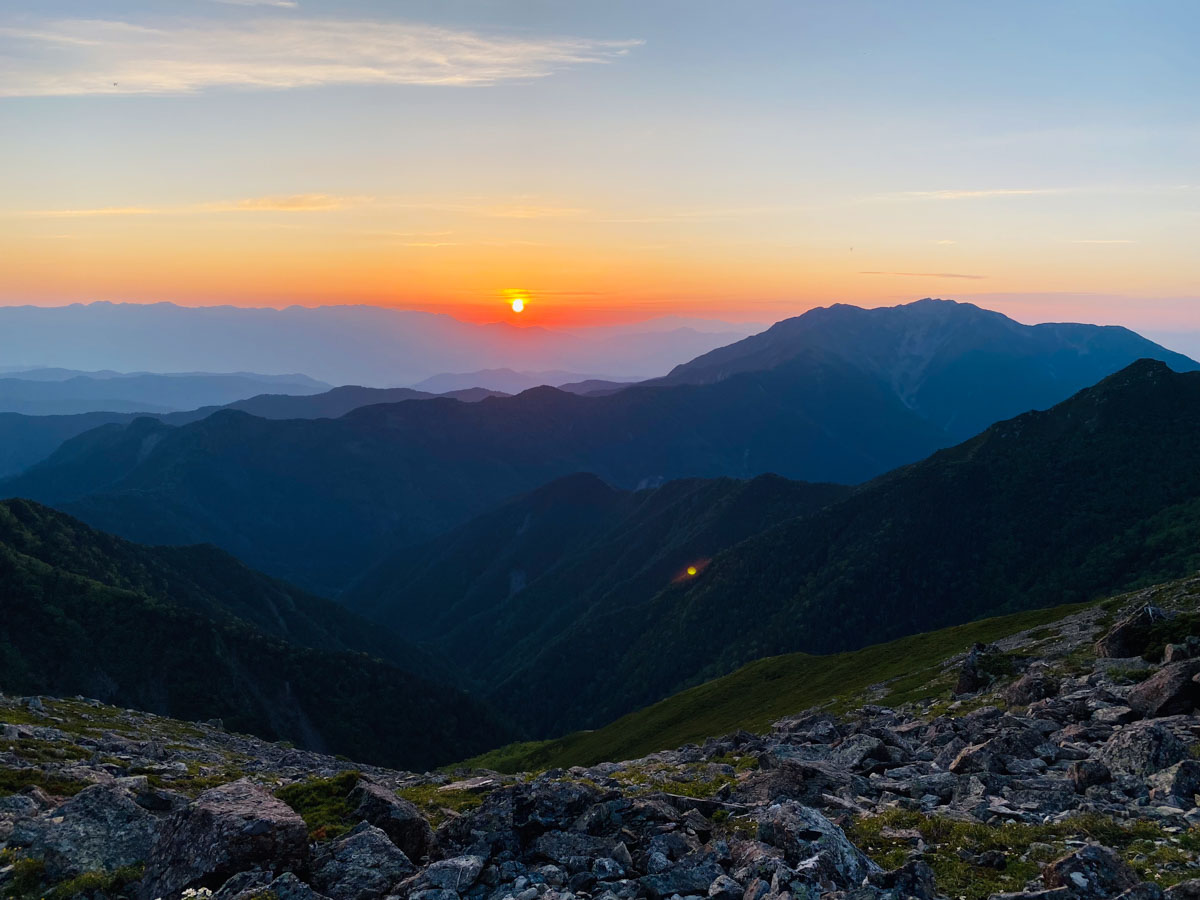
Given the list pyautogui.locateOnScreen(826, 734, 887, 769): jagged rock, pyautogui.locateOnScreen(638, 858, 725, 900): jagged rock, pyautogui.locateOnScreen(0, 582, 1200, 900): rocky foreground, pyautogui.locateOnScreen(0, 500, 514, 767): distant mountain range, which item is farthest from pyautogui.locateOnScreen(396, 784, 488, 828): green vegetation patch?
pyautogui.locateOnScreen(0, 500, 514, 767): distant mountain range

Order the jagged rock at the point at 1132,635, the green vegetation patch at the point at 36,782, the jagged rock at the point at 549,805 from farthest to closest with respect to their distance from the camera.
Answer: the jagged rock at the point at 1132,635
the green vegetation patch at the point at 36,782
the jagged rock at the point at 549,805

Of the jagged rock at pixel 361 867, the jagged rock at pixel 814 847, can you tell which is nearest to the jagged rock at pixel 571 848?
the jagged rock at pixel 361 867

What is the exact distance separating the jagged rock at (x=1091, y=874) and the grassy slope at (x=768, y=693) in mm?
49504

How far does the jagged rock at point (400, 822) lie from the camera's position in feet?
75.3

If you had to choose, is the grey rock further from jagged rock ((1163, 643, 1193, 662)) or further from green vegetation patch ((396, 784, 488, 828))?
jagged rock ((1163, 643, 1193, 662))

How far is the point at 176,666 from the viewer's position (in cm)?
13312

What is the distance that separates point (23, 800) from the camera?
87.0 ft

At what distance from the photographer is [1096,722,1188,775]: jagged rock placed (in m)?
25.2

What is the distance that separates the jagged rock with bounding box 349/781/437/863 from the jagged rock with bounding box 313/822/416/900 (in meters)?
1.24

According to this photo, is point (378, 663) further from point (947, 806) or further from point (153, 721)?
point (947, 806)

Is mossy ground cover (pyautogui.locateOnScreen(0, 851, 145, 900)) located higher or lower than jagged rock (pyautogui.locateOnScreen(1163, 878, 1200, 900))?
lower

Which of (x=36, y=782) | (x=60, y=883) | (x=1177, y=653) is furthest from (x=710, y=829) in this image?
(x=1177, y=653)

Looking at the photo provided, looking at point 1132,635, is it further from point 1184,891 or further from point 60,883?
point 60,883

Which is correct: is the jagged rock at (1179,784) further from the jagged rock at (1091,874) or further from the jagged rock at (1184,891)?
the jagged rock at (1184,891)
